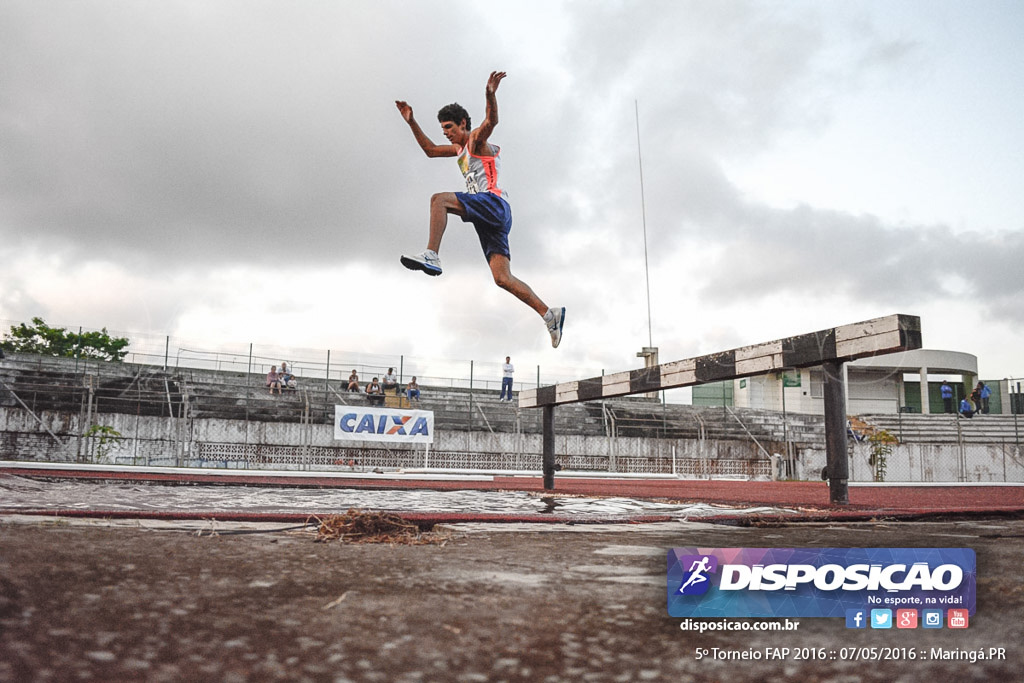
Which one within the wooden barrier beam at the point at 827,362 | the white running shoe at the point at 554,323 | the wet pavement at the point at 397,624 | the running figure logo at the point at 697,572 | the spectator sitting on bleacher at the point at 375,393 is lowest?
the wet pavement at the point at 397,624

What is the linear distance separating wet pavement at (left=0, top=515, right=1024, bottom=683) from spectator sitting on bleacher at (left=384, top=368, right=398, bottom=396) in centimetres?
1789

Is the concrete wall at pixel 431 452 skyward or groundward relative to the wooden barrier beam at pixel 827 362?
groundward

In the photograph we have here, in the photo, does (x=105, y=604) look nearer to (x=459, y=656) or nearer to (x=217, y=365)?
(x=459, y=656)

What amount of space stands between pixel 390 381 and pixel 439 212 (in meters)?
16.6

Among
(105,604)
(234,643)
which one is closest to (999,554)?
(234,643)

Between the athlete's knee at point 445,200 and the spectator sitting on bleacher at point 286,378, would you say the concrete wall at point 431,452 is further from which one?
the athlete's knee at point 445,200

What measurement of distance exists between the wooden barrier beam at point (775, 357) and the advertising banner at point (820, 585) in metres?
2.61

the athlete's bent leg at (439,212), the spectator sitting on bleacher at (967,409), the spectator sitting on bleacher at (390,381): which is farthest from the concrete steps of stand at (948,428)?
the athlete's bent leg at (439,212)

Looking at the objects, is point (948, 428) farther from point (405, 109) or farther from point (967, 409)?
point (405, 109)

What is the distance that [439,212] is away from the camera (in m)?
3.97

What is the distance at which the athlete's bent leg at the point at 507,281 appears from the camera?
432 cm

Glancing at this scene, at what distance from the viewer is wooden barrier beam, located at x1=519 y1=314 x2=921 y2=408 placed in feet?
12.2

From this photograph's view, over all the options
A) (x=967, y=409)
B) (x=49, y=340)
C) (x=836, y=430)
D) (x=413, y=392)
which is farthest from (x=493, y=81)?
(x=49, y=340)

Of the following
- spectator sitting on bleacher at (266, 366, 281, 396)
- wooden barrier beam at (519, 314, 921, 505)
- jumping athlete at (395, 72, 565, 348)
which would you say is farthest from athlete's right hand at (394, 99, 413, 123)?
spectator sitting on bleacher at (266, 366, 281, 396)
